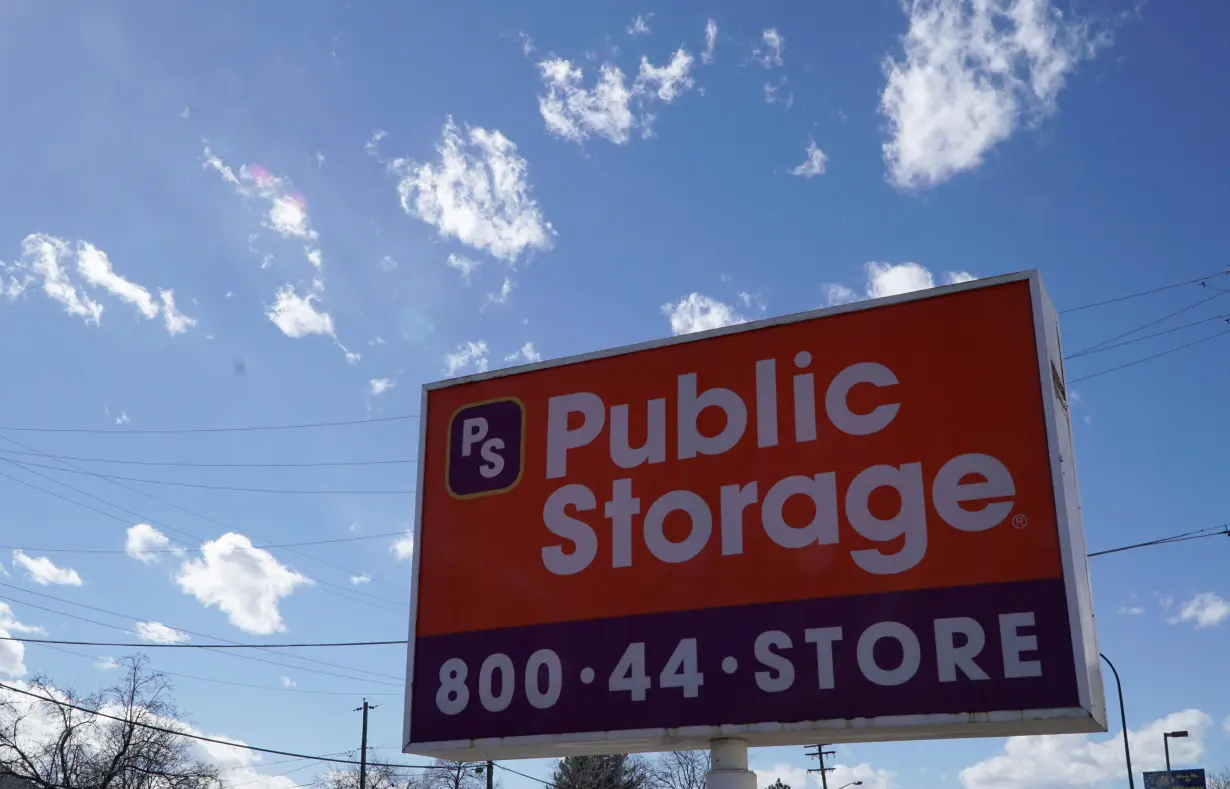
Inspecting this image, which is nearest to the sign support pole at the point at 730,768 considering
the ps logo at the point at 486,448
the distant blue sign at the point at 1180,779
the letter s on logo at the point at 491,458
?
the ps logo at the point at 486,448

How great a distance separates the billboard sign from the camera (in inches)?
329

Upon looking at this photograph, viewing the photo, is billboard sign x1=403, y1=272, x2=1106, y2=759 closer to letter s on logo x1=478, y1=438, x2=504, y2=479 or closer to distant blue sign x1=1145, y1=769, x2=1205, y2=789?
letter s on logo x1=478, y1=438, x2=504, y2=479

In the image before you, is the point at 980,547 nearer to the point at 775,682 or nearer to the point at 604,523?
the point at 775,682

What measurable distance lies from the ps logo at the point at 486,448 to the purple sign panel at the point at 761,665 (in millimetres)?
1286

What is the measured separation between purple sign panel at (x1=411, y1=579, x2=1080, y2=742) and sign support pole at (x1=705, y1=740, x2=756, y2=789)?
22 cm

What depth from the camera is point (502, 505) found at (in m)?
10.5

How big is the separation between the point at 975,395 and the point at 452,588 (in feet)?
14.9

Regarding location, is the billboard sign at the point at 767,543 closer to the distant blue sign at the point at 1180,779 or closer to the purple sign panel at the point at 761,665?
the purple sign panel at the point at 761,665

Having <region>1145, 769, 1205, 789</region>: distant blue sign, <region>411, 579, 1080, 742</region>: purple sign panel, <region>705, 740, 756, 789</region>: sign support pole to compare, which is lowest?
<region>705, 740, 756, 789</region>: sign support pole

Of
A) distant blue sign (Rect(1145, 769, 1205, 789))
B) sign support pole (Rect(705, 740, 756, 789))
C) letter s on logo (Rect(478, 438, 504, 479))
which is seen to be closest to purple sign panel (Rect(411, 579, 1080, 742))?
sign support pole (Rect(705, 740, 756, 789))

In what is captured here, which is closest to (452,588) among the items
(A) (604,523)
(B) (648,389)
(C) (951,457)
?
(A) (604,523)

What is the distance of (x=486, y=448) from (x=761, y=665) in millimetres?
3231

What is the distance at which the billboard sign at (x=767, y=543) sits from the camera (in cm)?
837

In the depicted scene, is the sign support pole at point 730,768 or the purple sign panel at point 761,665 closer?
the purple sign panel at point 761,665
